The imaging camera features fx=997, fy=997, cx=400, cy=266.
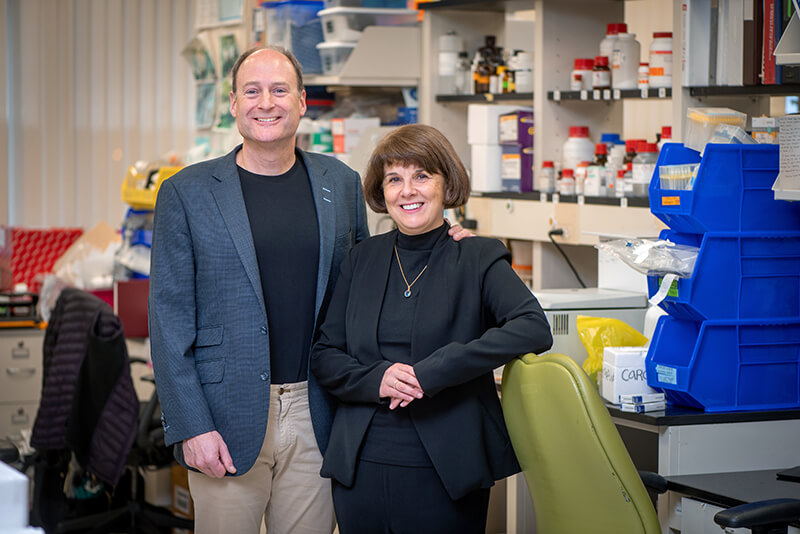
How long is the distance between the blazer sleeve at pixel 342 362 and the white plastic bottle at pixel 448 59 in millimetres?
2274

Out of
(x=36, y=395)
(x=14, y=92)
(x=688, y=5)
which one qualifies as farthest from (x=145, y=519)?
(x=14, y=92)

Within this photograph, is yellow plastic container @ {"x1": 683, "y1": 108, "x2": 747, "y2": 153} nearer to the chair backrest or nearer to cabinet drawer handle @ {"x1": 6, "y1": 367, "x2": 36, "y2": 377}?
the chair backrest

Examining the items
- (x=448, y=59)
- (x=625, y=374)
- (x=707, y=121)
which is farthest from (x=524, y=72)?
(x=625, y=374)

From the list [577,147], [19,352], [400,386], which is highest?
[577,147]

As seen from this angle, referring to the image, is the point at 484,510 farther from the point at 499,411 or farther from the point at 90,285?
the point at 90,285

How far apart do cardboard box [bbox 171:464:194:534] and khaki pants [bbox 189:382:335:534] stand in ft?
6.47

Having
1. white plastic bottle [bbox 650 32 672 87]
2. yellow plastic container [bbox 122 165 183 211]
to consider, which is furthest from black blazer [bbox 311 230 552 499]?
yellow plastic container [bbox 122 165 183 211]

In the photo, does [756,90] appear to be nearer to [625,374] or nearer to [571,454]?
[625,374]

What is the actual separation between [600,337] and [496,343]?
2.98ft

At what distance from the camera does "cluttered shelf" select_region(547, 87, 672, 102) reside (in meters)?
3.15

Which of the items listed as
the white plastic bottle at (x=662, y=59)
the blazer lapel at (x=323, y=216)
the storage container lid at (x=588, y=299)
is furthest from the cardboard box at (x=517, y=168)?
the blazer lapel at (x=323, y=216)

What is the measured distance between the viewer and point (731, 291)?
2422mm

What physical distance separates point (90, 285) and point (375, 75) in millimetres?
1758

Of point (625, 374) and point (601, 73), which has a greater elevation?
point (601, 73)
